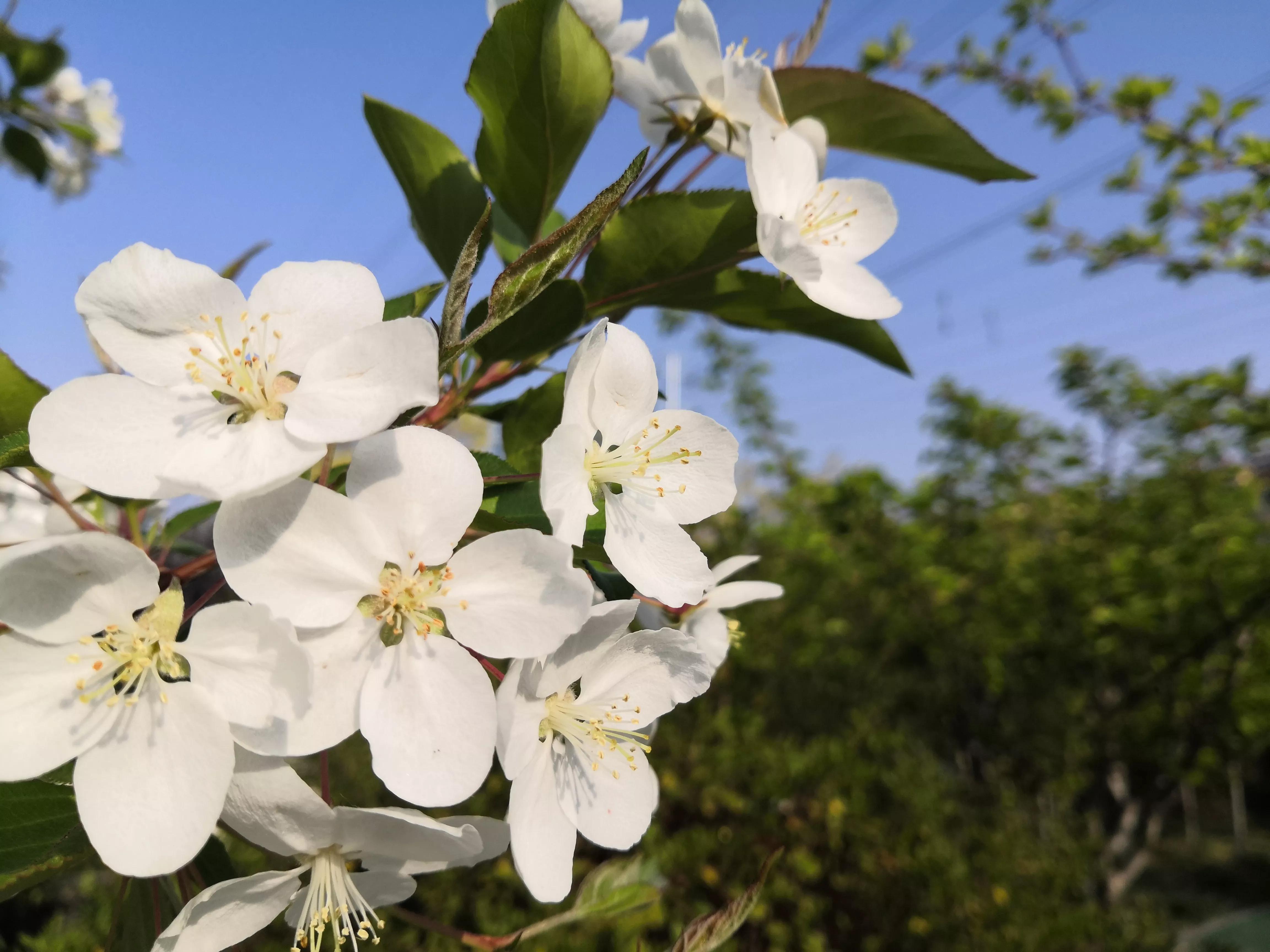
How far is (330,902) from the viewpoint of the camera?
0.65m

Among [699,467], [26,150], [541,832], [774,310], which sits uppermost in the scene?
[26,150]

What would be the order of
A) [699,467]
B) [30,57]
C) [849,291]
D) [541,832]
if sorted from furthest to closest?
[30,57], [849,291], [699,467], [541,832]

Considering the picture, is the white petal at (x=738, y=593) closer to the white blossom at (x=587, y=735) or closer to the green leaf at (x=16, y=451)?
the white blossom at (x=587, y=735)

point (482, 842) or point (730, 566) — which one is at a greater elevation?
point (730, 566)

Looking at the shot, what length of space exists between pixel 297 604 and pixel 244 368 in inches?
7.6

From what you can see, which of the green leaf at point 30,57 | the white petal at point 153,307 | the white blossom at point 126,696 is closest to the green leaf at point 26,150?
the green leaf at point 30,57

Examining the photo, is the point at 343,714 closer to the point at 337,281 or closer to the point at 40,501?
the point at 337,281

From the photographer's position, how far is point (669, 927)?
233 centimetres

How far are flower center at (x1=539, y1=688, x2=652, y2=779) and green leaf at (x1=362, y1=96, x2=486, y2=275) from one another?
0.49 metres

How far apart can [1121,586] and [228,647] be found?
14.0ft

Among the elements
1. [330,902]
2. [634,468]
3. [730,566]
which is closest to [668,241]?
[634,468]

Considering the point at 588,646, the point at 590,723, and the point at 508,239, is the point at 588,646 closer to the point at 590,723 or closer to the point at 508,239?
the point at 590,723

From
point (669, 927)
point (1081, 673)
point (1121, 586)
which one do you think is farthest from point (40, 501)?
point (1081, 673)

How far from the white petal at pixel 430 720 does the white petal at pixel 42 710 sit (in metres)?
0.19
